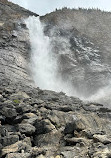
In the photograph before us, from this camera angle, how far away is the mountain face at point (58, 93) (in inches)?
445

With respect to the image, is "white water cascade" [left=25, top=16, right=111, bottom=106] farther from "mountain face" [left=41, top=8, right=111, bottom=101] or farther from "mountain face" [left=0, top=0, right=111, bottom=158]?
"mountain face" [left=41, top=8, right=111, bottom=101]

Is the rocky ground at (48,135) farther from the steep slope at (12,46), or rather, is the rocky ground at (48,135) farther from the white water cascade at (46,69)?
the white water cascade at (46,69)

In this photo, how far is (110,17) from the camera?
63312 mm

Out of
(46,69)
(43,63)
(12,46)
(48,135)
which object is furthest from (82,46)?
(48,135)

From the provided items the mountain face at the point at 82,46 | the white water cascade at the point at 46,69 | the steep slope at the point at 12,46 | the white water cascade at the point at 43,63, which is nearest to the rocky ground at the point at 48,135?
the steep slope at the point at 12,46

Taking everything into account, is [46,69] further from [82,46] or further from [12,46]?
[82,46]

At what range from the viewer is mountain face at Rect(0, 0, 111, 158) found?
11297mm

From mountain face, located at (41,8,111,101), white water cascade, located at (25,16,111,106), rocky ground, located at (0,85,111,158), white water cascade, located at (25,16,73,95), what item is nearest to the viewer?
rocky ground, located at (0,85,111,158)

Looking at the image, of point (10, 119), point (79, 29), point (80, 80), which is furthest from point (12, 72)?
point (79, 29)

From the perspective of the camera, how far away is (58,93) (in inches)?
1065

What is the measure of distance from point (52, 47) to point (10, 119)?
35952 millimetres

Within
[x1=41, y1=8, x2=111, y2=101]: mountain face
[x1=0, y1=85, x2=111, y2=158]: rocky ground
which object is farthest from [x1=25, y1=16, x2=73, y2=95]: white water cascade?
[x1=0, y1=85, x2=111, y2=158]: rocky ground

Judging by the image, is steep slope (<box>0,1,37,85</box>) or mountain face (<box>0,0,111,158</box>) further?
steep slope (<box>0,1,37,85</box>)

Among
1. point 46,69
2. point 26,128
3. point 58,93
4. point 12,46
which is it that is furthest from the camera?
point 46,69
